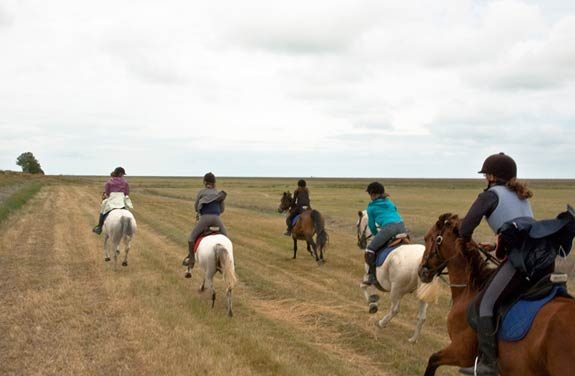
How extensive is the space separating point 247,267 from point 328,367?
8218 mm

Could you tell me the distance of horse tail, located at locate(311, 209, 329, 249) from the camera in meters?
17.3

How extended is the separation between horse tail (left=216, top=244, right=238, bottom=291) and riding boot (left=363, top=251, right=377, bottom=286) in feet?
8.53

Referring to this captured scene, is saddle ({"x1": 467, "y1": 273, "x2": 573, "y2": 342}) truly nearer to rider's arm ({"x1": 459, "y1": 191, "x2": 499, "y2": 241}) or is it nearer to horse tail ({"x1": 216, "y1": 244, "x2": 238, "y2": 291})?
rider's arm ({"x1": 459, "y1": 191, "x2": 499, "y2": 241})

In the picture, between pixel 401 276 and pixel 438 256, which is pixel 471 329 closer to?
pixel 438 256

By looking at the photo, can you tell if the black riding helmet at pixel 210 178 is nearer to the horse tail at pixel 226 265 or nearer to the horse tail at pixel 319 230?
the horse tail at pixel 226 265

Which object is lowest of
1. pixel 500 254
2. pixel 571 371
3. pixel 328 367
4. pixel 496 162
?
pixel 328 367

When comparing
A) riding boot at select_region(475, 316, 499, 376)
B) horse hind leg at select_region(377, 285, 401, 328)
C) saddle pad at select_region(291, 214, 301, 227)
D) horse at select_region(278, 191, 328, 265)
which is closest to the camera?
riding boot at select_region(475, 316, 499, 376)

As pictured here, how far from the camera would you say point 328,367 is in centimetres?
743

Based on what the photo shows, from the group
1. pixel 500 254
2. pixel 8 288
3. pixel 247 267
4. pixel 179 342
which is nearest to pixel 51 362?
pixel 179 342

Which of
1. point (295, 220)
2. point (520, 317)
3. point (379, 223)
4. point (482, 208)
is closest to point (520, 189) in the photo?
point (482, 208)

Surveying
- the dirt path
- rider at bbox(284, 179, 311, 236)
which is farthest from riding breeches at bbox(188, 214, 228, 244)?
rider at bbox(284, 179, 311, 236)

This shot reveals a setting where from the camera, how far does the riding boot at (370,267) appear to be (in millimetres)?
9500

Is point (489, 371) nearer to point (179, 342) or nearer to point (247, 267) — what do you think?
point (179, 342)

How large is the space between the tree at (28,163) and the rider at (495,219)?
14667 centimetres
